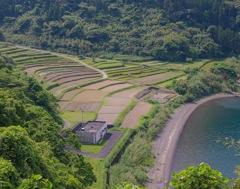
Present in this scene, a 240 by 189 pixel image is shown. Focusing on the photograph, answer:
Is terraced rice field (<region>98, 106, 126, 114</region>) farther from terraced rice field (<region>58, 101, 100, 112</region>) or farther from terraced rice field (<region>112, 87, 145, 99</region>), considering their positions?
terraced rice field (<region>112, 87, 145, 99</region>)

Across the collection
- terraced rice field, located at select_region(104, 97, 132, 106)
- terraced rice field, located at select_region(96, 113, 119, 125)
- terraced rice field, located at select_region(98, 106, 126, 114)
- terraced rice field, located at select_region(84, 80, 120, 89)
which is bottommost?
terraced rice field, located at select_region(96, 113, 119, 125)

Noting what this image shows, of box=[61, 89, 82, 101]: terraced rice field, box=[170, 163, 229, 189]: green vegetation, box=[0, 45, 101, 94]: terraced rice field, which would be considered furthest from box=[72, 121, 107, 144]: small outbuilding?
box=[170, 163, 229, 189]: green vegetation

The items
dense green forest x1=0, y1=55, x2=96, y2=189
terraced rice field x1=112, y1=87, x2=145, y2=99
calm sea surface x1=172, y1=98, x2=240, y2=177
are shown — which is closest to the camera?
dense green forest x1=0, y1=55, x2=96, y2=189

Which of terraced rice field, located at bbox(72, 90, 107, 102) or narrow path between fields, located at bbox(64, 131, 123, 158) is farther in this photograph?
terraced rice field, located at bbox(72, 90, 107, 102)

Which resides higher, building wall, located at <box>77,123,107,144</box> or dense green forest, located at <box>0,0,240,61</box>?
dense green forest, located at <box>0,0,240,61</box>

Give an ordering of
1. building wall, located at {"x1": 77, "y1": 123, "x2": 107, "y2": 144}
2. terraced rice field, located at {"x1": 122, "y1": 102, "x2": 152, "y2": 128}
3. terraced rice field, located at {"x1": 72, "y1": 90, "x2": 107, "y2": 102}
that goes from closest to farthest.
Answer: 1. building wall, located at {"x1": 77, "y1": 123, "x2": 107, "y2": 144}
2. terraced rice field, located at {"x1": 122, "y1": 102, "x2": 152, "y2": 128}
3. terraced rice field, located at {"x1": 72, "y1": 90, "x2": 107, "y2": 102}

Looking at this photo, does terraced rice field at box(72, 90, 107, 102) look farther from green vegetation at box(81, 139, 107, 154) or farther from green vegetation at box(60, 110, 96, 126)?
green vegetation at box(81, 139, 107, 154)
